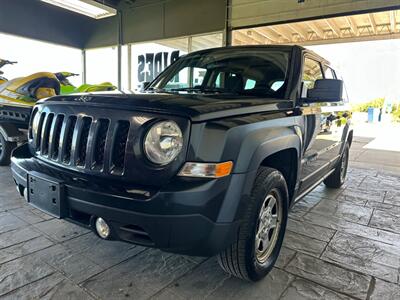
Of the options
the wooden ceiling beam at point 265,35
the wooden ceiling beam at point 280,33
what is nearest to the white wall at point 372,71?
the wooden ceiling beam at point 280,33

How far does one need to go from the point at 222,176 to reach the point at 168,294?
0.87 metres

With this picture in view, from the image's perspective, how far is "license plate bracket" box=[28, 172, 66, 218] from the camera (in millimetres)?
1692

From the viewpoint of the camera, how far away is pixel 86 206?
1609mm

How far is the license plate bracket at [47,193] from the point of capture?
5.55 feet

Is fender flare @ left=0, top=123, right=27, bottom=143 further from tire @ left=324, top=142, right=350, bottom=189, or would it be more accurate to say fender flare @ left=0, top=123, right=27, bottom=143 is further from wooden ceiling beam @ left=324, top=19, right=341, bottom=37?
wooden ceiling beam @ left=324, top=19, right=341, bottom=37

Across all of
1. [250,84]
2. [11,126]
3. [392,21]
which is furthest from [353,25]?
[11,126]

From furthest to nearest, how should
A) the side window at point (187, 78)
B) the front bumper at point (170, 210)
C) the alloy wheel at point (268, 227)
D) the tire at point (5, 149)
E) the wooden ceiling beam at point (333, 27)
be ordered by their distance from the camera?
the wooden ceiling beam at point (333, 27) → the tire at point (5, 149) → the side window at point (187, 78) → the alloy wheel at point (268, 227) → the front bumper at point (170, 210)

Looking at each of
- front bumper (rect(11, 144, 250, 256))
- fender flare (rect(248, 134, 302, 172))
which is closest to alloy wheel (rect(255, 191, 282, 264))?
fender flare (rect(248, 134, 302, 172))

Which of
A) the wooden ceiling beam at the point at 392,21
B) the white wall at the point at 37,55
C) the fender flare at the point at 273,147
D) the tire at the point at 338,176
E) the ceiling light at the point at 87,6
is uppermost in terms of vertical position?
the wooden ceiling beam at the point at 392,21

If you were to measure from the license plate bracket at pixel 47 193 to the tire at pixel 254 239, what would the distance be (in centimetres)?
97

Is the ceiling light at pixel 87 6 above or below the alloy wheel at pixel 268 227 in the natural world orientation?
above

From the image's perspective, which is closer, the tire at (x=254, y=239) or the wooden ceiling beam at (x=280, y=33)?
the tire at (x=254, y=239)

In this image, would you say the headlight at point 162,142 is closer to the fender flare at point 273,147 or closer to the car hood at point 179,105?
the car hood at point 179,105

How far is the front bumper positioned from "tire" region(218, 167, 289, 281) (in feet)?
0.48
